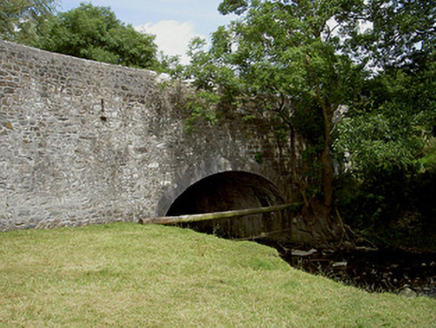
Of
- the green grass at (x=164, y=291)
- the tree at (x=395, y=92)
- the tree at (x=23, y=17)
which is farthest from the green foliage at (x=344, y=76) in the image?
the tree at (x=23, y=17)

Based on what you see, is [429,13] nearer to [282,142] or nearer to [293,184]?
[282,142]

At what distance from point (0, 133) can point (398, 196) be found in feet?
32.9

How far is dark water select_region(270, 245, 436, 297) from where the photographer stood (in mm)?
7340

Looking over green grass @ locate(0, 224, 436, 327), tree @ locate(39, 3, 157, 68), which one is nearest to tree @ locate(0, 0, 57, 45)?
tree @ locate(39, 3, 157, 68)

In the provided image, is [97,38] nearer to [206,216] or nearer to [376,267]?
[206,216]

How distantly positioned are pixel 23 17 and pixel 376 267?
1452 cm

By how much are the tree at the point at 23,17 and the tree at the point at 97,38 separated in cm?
250

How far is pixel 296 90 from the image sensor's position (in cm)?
965

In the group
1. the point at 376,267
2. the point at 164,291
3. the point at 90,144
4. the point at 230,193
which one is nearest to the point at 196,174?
the point at 90,144

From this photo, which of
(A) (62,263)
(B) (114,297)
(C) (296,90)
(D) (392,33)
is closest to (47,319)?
(B) (114,297)

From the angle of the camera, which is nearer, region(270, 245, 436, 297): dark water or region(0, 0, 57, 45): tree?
region(270, 245, 436, 297): dark water

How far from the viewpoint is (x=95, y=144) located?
26.9 feet

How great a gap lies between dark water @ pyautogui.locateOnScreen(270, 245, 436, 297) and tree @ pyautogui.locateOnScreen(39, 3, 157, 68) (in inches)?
491

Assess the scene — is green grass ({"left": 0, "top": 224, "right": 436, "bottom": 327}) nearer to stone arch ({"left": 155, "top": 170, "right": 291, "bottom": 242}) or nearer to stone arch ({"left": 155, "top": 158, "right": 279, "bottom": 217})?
stone arch ({"left": 155, "top": 158, "right": 279, "bottom": 217})
